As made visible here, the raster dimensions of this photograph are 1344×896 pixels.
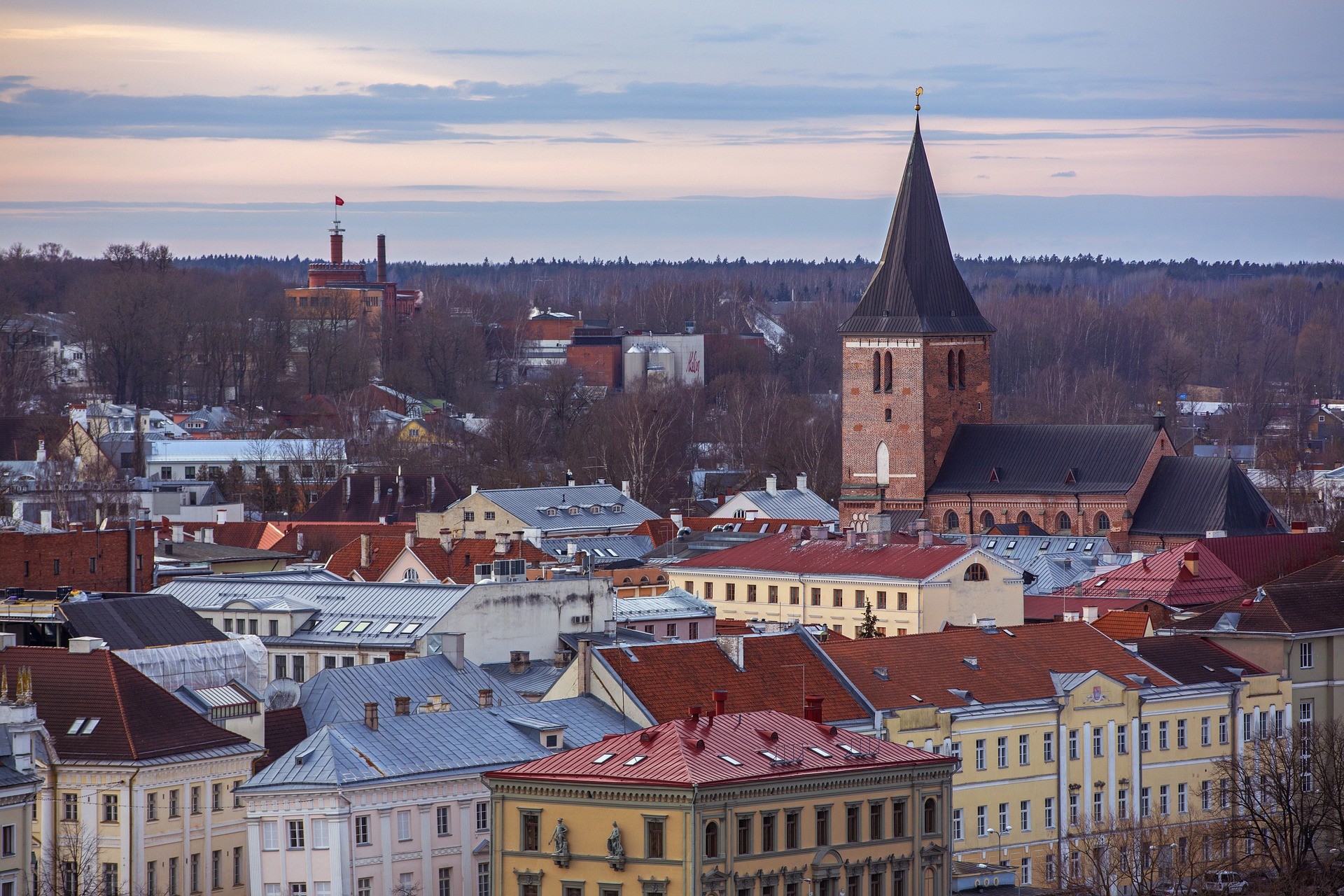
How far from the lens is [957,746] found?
52719mm

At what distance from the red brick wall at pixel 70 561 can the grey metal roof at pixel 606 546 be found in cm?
1460

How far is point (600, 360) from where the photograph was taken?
591 ft

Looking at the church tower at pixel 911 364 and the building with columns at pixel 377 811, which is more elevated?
the church tower at pixel 911 364

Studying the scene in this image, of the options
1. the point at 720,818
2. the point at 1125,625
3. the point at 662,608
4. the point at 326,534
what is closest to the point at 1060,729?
the point at 1125,625

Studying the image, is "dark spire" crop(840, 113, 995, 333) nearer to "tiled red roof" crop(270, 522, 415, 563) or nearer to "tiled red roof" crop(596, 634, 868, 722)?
"tiled red roof" crop(270, 522, 415, 563)

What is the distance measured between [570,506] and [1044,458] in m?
17.3

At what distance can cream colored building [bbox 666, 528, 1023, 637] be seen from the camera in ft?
241

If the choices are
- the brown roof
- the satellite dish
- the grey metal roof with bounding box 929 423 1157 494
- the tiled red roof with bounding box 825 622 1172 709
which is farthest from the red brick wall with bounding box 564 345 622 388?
the satellite dish

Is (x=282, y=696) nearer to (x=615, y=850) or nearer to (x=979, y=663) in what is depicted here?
(x=615, y=850)

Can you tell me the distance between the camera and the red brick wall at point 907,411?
95.1 m

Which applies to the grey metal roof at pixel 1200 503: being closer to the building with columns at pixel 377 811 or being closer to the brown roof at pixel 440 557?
the brown roof at pixel 440 557

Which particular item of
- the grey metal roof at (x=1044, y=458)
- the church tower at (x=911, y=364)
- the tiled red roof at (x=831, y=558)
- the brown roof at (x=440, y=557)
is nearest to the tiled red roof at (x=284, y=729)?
the brown roof at (x=440, y=557)

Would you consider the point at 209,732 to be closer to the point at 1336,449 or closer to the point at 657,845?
the point at 657,845

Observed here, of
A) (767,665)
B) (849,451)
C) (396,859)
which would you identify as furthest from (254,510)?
(396,859)
